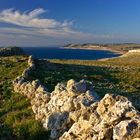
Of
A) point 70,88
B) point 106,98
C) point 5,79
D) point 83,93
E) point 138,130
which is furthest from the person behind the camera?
point 5,79

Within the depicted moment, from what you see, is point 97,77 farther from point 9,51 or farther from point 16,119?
point 9,51

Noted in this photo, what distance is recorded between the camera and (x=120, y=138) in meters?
14.4

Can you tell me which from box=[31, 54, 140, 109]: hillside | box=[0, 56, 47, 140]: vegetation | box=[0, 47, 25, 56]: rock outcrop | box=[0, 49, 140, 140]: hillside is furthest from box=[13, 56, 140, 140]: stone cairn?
box=[0, 47, 25, 56]: rock outcrop

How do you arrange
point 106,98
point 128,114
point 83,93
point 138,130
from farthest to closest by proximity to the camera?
point 83,93, point 106,98, point 128,114, point 138,130

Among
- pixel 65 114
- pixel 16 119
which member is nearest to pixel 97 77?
pixel 16 119

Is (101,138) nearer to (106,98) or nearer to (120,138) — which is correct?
(120,138)

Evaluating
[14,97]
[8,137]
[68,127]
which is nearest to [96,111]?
[68,127]

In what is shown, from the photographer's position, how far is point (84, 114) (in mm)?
18484

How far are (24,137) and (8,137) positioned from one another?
0.83 metres

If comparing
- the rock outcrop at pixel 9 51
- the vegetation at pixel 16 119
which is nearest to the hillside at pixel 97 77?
the vegetation at pixel 16 119

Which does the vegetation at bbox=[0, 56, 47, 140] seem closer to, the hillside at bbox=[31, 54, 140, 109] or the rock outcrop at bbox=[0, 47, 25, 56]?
the hillside at bbox=[31, 54, 140, 109]

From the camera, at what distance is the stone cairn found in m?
15.0

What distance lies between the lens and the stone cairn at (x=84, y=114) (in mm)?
14969

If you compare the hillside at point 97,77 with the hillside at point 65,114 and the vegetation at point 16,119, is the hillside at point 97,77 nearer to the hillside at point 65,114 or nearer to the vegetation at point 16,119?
the hillside at point 65,114
